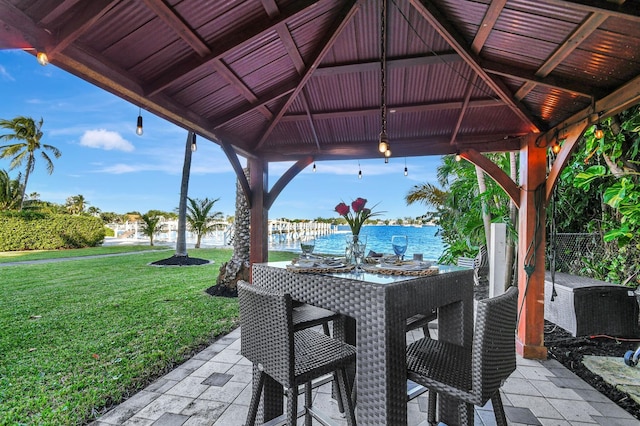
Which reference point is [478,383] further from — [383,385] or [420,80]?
[420,80]

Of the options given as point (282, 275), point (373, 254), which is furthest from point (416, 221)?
point (282, 275)

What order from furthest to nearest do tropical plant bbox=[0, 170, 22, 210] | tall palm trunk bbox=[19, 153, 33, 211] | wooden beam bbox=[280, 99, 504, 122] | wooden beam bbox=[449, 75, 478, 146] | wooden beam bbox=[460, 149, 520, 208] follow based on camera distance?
tall palm trunk bbox=[19, 153, 33, 211], tropical plant bbox=[0, 170, 22, 210], wooden beam bbox=[460, 149, 520, 208], wooden beam bbox=[280, 99, 504, 122], wooden beam bbox=[449, 75, 478, 146]

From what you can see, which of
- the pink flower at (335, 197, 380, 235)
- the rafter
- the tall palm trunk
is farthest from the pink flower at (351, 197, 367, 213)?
the tall palm trunk

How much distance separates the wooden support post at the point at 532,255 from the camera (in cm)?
303

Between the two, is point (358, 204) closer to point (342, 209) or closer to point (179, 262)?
point (342, 209)

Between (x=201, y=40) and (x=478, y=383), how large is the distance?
2.42 metres

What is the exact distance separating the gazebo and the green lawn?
1477 millimetres

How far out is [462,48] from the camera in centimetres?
220

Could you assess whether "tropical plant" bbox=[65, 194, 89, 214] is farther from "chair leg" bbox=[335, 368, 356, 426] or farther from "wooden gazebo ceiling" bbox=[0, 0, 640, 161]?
"chair leg" bbox=[335, 368, 356, 426]

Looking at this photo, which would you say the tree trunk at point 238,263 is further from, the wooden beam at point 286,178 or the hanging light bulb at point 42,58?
the hanging light bulb at point 42,58

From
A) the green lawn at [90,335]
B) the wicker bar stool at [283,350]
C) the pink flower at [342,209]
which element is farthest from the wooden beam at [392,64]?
the green lawn at [90,335]

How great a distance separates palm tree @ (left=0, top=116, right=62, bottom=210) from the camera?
15.3m

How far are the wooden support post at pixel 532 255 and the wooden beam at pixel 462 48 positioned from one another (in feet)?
1.33

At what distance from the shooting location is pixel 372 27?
234 cm
